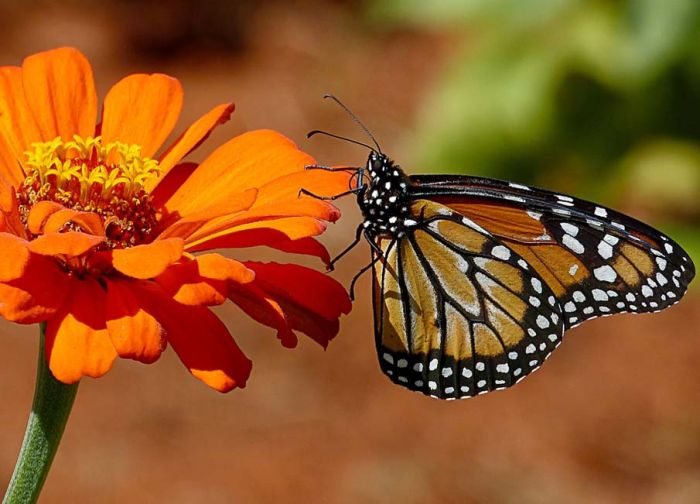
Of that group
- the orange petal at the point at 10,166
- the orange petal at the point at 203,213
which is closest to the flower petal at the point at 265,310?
the orange petal at the point at 203,213

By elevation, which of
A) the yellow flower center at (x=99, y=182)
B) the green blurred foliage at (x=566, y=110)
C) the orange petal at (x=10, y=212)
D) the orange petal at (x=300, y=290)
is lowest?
the orange petal at (x=300, y=290)

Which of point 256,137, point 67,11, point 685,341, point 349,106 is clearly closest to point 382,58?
point 349,106

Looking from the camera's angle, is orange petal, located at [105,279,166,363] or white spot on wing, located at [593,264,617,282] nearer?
orange petal, located at [105,279,166,363]

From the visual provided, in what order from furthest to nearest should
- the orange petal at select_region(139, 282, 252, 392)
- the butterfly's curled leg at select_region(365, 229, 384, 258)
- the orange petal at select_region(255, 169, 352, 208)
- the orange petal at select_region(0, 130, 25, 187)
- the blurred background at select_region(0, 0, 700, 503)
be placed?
the blurred background at select_region(0, 0, 700, 503) → the butterfly's curled leg at select_region(365, 229, 384, 258) → the orange petal at select_region(0, 130, 25, 187) → the orange petal at select_region(255, 169, 352, 208) → the orange petal at select_region(139, 282, 252, 392)

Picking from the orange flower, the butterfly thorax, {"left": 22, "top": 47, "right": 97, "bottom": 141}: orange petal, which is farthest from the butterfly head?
{"left": 22, "top": 47, "right": 97, "bottom": 141}: orange petal

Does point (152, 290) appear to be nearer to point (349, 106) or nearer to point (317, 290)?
point (317, 290)

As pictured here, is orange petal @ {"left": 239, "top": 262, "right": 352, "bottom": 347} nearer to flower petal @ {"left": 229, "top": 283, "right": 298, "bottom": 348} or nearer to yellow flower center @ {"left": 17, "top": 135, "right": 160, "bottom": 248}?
flower petal @ {"left": 229, "top": 283, "right": 298, "bottom": 348}

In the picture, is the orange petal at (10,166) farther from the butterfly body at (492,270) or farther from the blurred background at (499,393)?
the blurred background at (499,393)
